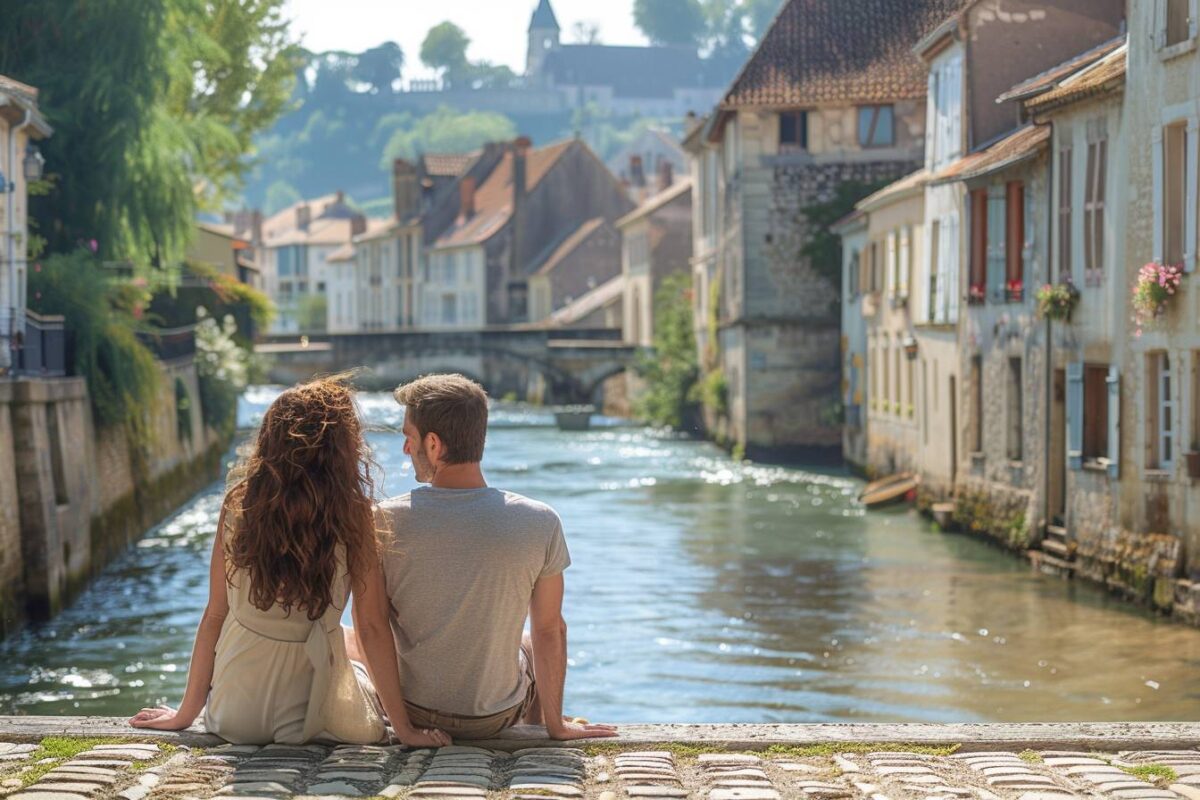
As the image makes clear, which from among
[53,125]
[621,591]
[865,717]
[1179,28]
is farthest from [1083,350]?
[53,125]

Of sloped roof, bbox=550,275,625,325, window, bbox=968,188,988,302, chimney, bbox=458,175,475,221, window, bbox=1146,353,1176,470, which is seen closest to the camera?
window, bbox=1146,353,1176,470

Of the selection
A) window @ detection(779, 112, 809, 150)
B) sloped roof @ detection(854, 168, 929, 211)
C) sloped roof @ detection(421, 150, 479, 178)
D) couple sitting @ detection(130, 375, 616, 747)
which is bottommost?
couple sitting @ detection(130, 375, 616, 747)

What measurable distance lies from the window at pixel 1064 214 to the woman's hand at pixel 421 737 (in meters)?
15.6

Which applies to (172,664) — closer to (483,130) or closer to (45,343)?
(45,343)

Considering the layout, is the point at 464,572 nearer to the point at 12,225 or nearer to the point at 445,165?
the point at 12,225

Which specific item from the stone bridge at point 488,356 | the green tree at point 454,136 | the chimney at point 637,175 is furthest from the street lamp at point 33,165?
the green tree at point 454,136

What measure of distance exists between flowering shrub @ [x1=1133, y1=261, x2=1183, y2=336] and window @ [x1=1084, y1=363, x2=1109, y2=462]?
2.25 m

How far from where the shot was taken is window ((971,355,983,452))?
2588 centimetres

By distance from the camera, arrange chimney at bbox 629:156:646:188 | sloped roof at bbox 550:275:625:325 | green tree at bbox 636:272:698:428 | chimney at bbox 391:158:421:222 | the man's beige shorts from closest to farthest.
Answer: the man's beige shorts, green tree at bbox 636:272:698:428, sloped roof at bbox 550:275:625:325, chimney at bbox 629:156:646:188, chimney at bbox 391:158:421:222

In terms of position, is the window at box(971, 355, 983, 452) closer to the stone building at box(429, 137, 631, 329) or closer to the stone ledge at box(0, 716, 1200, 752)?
the stone ledge at box(0, 716, 1200, 752)

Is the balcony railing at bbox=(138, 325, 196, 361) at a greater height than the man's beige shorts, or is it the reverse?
the balcony railing at bbox=(138, 325, 196, 361)

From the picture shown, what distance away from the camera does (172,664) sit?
53.7 feet

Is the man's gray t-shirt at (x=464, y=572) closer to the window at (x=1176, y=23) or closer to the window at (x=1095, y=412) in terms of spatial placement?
the window at (x=1176, y=23)

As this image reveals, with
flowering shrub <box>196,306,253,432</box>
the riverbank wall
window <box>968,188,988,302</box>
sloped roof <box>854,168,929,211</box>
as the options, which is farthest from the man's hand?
flowering shrub <box>196,306,253,432</box>
